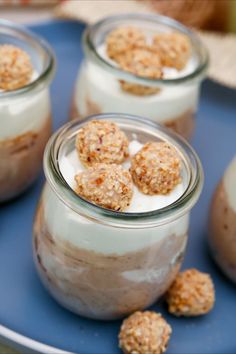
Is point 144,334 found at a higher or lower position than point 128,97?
lower

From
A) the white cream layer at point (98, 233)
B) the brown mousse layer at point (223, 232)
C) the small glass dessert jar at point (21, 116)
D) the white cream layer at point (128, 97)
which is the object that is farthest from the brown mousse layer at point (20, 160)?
the brown mousse layer at point (223, 232)

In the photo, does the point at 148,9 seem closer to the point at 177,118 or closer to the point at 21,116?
the point at 177,118

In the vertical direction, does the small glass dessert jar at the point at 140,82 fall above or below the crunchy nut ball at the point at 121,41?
below

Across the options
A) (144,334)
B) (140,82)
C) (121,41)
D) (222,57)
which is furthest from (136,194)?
(222,57)

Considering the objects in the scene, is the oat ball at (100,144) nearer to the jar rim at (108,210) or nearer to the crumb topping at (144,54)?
the jar rim at (108,210)

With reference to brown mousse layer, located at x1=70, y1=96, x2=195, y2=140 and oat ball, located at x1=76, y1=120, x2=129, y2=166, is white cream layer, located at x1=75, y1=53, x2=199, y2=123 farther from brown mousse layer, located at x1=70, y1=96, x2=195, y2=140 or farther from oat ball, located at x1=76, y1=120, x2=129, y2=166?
oat ball, located at x1=76, y1=120, x2=129, y2=166

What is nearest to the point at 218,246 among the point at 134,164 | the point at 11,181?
the point at 134,164

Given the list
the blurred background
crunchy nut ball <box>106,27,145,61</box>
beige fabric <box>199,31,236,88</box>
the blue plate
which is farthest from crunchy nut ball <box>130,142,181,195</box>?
the blurred background

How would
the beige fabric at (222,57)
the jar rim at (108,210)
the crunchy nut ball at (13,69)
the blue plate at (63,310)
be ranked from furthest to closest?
the beige fabric at (222,57) → the crunchy nut ball at (13,69) → the blue plate at (63,310) → the jar rim at (108,210)
